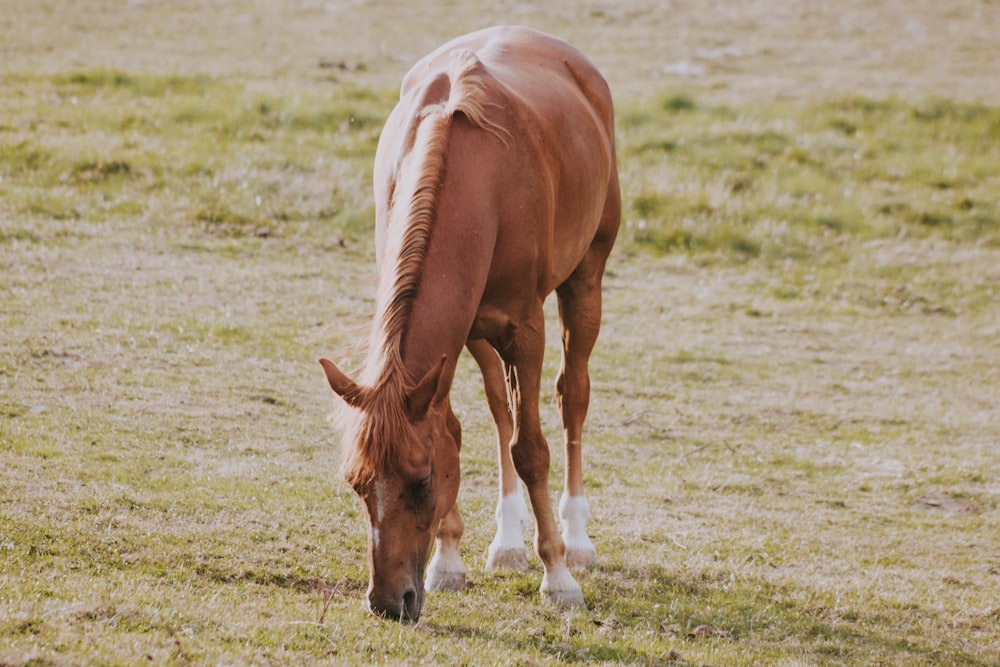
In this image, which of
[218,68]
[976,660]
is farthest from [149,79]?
[976,660]

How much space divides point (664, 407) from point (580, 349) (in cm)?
260

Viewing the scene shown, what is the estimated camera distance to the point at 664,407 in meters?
9.12

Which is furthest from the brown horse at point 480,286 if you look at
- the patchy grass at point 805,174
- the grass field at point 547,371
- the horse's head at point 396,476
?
the patchy grass at point 805,174

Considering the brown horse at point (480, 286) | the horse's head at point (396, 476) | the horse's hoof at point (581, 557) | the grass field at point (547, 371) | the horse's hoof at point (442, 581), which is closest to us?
the horse's head at point (396, 476)

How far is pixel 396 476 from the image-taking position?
425cm

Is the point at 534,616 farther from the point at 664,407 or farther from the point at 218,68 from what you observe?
the point at 218,68

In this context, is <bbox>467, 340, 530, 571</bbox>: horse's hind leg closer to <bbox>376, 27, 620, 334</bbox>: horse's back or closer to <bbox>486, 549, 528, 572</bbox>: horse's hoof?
<bbox>486, 549, 528, 572</bbox>: horse's hoof

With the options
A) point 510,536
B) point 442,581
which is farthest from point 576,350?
point 442,581

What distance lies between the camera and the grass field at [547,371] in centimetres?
525

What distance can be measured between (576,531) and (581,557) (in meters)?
0.17

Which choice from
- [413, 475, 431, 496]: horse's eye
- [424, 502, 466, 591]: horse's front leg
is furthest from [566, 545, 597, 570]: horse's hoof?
[413, 475, 431, 496]: horse's eye

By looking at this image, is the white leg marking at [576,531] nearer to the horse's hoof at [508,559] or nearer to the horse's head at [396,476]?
the horse's hoof at [508,559]

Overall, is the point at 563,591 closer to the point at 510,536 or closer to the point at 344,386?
the point at 510,536

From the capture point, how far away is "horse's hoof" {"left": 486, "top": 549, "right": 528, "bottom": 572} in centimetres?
605
